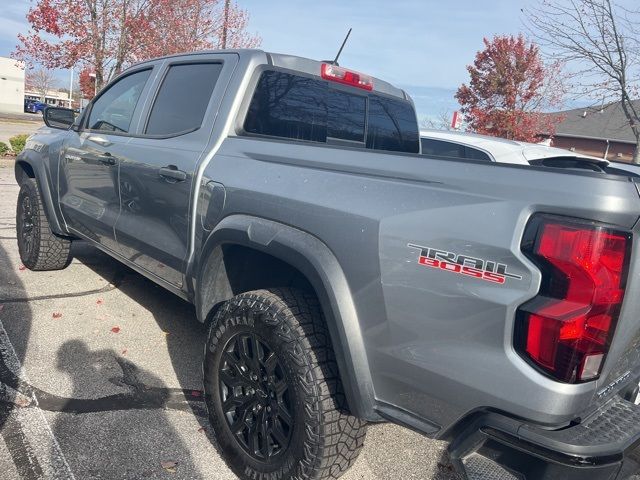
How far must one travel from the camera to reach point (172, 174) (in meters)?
3.01

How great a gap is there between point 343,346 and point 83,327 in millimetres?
2765

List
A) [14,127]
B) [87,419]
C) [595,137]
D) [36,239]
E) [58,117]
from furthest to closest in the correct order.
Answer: [595,137], [14,127], [36,239], [58,117], [87,419]

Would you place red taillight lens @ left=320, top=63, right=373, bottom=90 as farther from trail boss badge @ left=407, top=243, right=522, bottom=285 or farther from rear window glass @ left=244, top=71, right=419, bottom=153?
trail boss badge @ left=407, top=243, right=522, bottom=285

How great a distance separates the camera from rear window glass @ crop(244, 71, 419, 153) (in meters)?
3.06

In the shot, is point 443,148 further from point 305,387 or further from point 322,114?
point 305,387

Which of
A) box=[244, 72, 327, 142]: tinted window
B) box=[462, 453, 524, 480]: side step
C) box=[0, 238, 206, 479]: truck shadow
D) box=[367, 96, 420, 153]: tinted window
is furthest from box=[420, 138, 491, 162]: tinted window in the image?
box=[462, 453, 524, 480]: side step

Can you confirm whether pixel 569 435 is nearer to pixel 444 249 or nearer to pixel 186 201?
pixel 444 249

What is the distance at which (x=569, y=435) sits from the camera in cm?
167

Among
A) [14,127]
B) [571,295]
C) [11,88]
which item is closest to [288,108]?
[571,295]

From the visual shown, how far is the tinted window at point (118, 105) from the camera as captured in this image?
385 centimetres

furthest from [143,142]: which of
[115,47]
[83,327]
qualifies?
[115,47]

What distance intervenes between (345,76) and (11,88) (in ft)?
219

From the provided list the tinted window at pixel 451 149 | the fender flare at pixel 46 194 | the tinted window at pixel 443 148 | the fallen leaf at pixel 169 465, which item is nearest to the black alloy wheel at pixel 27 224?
the fender flare at pixel 46 194

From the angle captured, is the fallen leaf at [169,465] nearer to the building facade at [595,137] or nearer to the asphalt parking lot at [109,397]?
the asphalt parking lot at [109,397]
